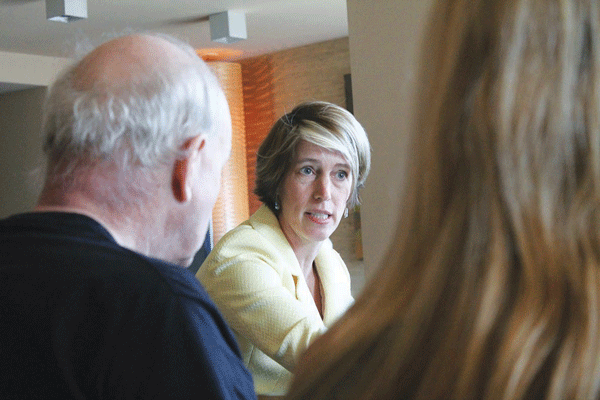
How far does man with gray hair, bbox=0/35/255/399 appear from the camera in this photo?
84 cm

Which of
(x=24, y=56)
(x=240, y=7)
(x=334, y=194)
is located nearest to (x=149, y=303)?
(x=334, y=194)

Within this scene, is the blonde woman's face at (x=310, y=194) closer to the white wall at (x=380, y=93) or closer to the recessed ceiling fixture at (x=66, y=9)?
the white wall at (x=380, y=93)

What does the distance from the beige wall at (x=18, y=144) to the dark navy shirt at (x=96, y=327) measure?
6590 millimetres

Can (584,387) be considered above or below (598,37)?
below

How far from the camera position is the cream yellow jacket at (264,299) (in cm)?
161

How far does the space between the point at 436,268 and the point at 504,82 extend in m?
0.14

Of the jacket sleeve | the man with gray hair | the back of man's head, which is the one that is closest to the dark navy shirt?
the man with gray hair

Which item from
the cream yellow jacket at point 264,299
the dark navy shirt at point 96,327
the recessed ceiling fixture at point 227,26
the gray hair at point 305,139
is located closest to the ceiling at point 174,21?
the recessed ceiling fixture at point 227,26

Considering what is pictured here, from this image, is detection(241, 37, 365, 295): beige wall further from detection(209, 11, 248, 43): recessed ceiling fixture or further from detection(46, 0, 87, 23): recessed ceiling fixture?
detection(46, 0, 87, 23): recessed ceiling fixture

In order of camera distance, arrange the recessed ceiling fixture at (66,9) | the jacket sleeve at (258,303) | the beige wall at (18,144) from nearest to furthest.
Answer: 1. the jacket sleeve at (258,303)
2. the recessed ceiling fixture at (66,9)
3. the beige wall at (18,144)

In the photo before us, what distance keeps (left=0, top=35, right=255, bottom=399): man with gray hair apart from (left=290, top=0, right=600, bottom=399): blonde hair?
1.31 feet

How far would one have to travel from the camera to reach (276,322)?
63.7 inches

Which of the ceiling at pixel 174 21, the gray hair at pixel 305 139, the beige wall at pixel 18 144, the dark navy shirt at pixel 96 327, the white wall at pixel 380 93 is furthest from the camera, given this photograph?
the beige wall at pixel 18 144

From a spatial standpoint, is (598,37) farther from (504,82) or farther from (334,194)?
(334,194)
